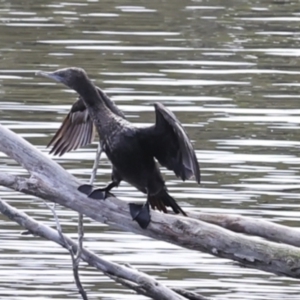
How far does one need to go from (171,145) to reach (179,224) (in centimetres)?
48

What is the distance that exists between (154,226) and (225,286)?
163 cm

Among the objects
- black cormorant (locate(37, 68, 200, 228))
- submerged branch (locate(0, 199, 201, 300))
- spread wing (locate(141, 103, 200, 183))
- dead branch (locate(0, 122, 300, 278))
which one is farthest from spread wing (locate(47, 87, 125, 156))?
submerged branch (locate(0, 199, 201, 300))

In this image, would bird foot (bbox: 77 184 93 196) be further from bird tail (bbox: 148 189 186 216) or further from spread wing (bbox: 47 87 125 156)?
spread wing (bbox: 47 87 125 156)

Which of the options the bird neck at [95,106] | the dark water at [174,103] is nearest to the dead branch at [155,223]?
the bird neck at [95,106]

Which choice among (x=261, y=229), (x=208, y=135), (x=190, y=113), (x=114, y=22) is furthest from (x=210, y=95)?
(x=261, y=229)

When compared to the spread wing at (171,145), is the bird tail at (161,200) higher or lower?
lower

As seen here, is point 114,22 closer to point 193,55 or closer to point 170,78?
point 193,55

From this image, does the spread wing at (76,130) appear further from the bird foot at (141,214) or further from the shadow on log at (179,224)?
the bird foot at (141,214)

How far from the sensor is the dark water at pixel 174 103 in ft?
22.6

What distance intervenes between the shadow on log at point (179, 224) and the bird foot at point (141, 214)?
1.4 inches

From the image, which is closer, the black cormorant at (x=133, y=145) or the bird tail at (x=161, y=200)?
the black cormorant at (x=133, y=145)

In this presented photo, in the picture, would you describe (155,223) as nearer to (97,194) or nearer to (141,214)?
(141,214)

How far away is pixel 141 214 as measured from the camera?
5109 mm

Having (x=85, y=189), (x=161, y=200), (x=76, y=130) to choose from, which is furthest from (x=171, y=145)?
(x=76, y=130)
